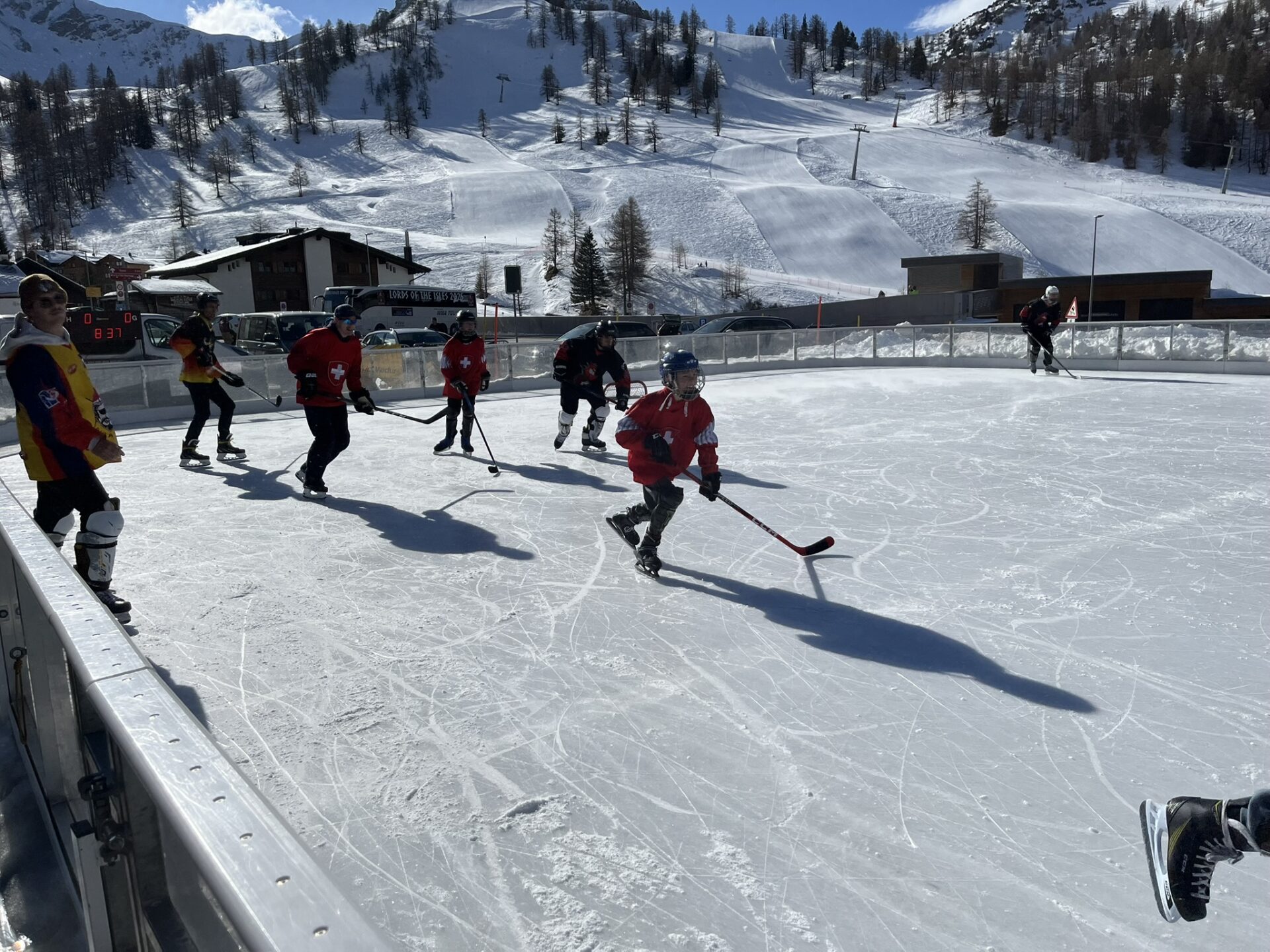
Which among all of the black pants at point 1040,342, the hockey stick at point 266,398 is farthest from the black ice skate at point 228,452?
the black pants at point 1040,342

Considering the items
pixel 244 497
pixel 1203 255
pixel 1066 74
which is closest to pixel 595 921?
pixel 244 497

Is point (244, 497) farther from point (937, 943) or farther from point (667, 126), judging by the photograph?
point (667, 126)

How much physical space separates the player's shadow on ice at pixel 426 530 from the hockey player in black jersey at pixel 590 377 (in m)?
2.71

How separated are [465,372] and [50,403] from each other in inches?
212

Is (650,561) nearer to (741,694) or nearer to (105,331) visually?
(741,694)

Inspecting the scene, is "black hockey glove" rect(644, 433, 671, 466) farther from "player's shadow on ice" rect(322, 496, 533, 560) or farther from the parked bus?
the parked bus

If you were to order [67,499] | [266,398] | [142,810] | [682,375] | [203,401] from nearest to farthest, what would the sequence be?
[142,810] → [67,499] → [682,375] → [203,401] → [266,398]

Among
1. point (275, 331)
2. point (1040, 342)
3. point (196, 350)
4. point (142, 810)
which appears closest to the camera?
point (142, 810)

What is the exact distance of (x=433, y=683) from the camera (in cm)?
364

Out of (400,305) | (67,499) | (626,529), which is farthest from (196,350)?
(400,305)

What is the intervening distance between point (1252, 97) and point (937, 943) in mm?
140007

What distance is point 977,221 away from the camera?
2670 inches

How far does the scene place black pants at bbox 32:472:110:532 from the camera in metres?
3.99

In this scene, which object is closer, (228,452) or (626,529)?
(626,529)
